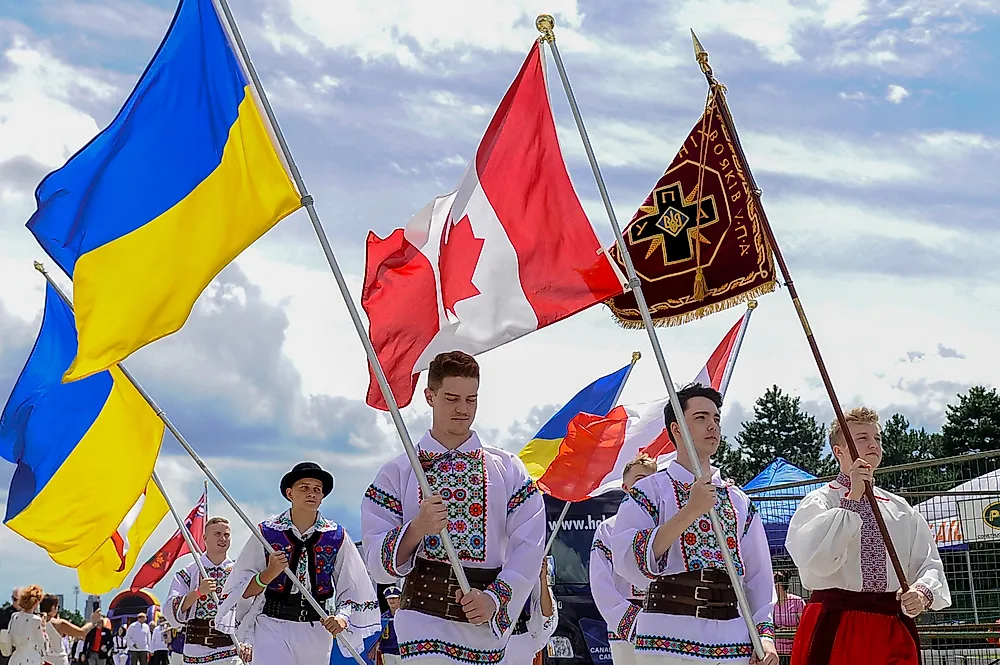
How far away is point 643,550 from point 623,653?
3625mm

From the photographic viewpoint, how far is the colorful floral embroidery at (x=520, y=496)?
592cm

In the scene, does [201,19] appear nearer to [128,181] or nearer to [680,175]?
[128,181]

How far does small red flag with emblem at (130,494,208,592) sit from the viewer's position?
72.8 feet

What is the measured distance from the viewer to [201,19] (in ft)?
22.5

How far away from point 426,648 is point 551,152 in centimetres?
280

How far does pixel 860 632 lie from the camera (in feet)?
22.5

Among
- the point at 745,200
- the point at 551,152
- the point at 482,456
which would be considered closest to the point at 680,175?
the point at 745,200

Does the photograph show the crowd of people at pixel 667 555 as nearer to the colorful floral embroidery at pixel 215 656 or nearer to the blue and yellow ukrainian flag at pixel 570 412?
the colorful floral embroidery at pixel 215 656

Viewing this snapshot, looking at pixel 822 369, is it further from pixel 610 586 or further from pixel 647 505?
pixel 610 586

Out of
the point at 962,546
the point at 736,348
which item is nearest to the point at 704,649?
the point at 962,546

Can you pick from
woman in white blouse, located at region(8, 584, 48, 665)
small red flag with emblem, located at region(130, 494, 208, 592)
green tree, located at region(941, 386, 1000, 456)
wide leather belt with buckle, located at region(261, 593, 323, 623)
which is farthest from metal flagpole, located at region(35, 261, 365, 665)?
green tree, located at region(941, 386, 1000, 456)

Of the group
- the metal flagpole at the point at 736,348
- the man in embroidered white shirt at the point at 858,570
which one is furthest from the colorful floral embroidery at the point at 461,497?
the metal flagpole at the point at 736,348

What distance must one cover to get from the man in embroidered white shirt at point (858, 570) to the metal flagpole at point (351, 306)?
226 cm

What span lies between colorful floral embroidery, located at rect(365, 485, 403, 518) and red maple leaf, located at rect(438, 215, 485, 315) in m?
1.24
